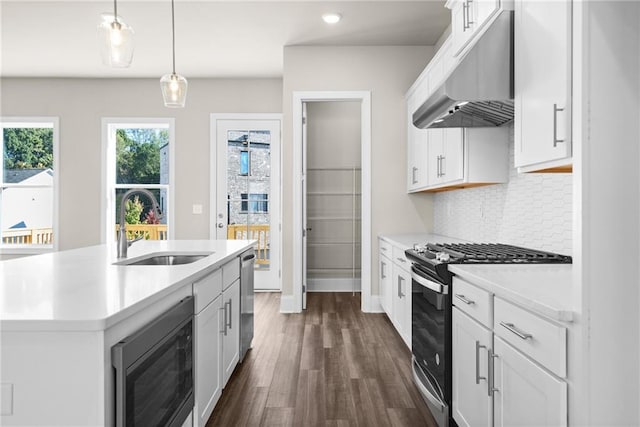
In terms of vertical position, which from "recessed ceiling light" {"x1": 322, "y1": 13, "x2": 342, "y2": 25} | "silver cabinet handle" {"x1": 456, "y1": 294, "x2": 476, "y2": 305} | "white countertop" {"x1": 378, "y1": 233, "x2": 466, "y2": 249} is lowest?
"silver cabinet handle" {"x1": 456, "y1": 294, "x2": 476, "y2": 305}

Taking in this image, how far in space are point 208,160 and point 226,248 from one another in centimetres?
316

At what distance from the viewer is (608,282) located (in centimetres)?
122

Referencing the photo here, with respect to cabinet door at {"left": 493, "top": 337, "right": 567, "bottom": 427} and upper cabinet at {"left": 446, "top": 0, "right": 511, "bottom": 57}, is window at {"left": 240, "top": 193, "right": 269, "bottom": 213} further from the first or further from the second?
cabinet door at {"left": 493, "top": 337, "right": 567, "bottom": 427}

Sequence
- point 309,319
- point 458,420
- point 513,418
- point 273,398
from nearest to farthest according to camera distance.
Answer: point 513,418
point 458,420
point 273,398
point 309,319

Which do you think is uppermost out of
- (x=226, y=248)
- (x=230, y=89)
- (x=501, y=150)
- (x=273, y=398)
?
(x=230, y=89)

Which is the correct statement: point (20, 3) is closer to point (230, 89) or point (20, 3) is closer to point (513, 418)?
point (230, 89)

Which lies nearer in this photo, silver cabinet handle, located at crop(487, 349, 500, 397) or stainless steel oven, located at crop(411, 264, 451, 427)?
silver cabinet handle, located at crop(487, 349, 500, 397)

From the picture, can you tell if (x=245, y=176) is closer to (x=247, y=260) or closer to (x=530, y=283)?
(x=247, y=260)

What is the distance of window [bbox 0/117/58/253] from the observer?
604 cm

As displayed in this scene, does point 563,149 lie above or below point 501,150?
below

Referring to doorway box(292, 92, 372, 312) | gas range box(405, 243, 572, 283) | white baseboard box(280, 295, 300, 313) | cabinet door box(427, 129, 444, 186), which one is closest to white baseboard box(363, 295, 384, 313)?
doorway box(292, 92, 372, 312)

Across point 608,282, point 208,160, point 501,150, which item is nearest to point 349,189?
point 208,160

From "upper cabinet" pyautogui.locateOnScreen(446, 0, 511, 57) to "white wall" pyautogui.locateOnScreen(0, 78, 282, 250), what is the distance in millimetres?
3477

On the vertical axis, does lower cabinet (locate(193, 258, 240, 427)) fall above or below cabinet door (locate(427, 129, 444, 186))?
below
